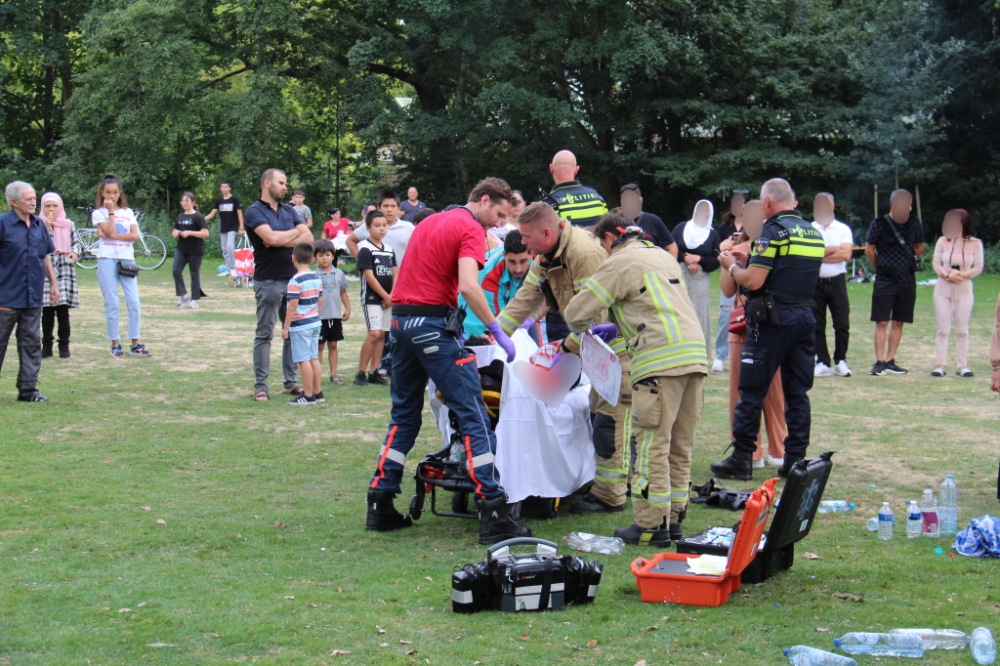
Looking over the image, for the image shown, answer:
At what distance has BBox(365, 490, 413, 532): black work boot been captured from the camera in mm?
6176

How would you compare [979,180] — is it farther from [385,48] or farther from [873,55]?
[385,48]

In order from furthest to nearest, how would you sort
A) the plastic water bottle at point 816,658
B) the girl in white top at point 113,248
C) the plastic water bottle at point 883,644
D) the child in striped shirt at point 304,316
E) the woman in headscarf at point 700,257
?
the girl in white top at point 113,248 → the woman in headscarf at point 700,257 → the child in striped shirt at point 304,316 → the plastic water bottle at point 883,644 → the plastic water bottle at point 816,658

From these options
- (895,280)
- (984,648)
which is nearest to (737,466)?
(984,648)

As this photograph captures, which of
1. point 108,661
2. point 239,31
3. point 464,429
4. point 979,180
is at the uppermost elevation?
point 239,31

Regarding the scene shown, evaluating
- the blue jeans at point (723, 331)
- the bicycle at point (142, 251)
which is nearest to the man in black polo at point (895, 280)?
the blue jeans at point (723, 331)

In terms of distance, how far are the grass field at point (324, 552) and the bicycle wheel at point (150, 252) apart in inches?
702

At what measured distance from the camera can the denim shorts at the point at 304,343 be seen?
1012 cm

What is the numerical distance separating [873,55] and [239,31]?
68.1 feet

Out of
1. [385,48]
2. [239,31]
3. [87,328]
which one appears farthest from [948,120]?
[87,328]

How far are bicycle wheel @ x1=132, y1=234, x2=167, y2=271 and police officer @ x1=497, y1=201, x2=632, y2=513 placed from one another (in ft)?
73.6

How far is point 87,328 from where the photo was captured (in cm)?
1571

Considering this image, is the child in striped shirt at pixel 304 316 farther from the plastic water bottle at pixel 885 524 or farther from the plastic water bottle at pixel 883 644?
the plastic water bottle at pixel 883 644

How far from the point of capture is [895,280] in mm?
12500

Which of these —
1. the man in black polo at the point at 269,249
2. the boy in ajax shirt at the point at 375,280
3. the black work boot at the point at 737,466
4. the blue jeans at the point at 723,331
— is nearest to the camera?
the black work boot at the point at 737,466
